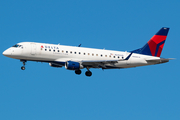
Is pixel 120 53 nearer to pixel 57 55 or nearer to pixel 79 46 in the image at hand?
pixel 79 46

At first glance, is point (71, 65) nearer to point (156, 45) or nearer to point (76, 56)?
point (76, 56)

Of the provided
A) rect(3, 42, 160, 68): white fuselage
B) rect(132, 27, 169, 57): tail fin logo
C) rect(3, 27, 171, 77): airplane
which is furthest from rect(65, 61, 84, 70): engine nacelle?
rect(132, 27, 169, 57): tail fin logo

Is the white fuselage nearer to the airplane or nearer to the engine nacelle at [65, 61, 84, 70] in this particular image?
the airplane

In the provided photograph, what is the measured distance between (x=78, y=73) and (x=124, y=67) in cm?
812

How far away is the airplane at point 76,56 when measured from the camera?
46.2 meters

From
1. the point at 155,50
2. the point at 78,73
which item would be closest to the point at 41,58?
the point at 78,73

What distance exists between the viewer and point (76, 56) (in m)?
48.2

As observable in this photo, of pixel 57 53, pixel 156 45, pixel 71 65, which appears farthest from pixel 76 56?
pixel 156 45

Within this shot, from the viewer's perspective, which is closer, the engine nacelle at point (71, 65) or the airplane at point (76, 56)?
the engine nacelle at point (71, 65)

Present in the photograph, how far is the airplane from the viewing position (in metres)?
46.2

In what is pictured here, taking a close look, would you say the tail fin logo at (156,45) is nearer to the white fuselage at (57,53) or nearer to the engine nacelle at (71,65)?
the white fuselage at (57,53)

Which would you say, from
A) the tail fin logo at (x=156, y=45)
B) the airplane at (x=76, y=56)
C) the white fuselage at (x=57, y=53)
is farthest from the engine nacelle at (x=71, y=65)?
the tail fin logo at (x=156, y=45)

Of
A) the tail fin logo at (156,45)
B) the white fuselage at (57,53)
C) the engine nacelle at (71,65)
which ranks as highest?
the tail fin logo at (156,45)

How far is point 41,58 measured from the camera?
153ft
